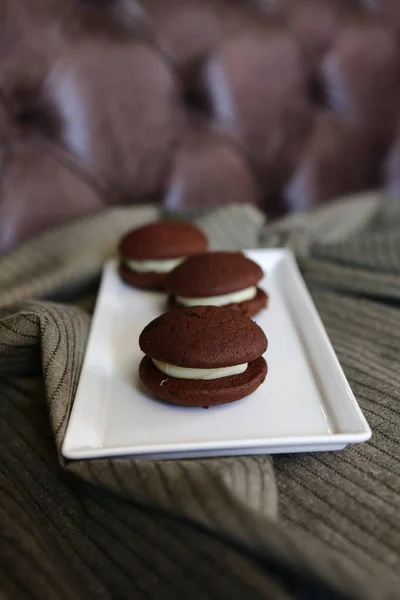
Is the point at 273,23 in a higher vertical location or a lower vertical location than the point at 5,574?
higher

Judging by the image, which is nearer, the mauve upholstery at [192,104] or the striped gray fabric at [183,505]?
the striped gray fabric at [183,505]

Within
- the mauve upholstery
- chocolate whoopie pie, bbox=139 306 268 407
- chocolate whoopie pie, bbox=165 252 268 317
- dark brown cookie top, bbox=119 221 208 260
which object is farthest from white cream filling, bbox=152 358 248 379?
the mauve upholstery

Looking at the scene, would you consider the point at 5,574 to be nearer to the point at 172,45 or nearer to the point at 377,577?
the point at 377,577

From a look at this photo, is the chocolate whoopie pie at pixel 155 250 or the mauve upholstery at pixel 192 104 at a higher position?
the mauve upholstery at pixel 192 104

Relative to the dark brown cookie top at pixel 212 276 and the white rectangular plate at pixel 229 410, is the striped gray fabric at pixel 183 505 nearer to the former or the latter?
Answer: the white rectangular plate at pixel 229 410

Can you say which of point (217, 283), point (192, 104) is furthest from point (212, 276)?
point (192, 104)

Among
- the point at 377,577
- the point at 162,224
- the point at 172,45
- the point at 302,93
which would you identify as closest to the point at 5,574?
the point at 377,577

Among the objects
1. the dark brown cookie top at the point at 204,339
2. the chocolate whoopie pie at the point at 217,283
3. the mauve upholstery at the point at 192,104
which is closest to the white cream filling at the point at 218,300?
the chocolate whoopie pie at the point at 217,283
